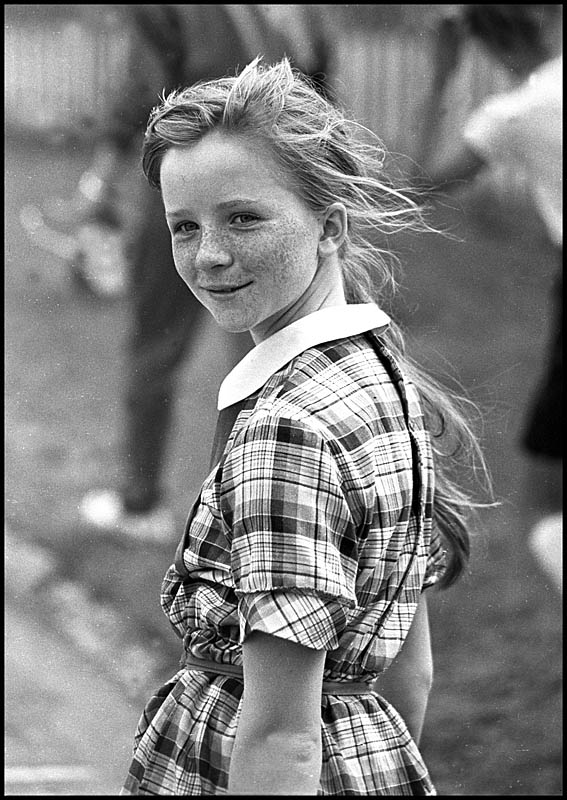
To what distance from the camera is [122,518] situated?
1890mm

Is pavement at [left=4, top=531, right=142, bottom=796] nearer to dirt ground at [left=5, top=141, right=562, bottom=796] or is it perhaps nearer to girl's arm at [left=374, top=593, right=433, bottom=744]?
dirt ground at [left=5, top=141, right=562, bottom=796]

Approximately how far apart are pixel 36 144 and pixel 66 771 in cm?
Result: 114

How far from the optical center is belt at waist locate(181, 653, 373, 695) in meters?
0.90

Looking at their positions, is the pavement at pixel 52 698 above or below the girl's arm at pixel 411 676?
below

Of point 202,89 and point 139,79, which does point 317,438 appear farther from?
point 139,79

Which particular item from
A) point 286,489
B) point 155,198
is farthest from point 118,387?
point 286,489

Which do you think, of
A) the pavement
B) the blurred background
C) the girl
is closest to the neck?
the girl

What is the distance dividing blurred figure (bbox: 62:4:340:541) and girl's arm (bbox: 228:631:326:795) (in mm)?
1134

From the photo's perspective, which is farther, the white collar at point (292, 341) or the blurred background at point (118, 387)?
the blurred background at point (118, 387)

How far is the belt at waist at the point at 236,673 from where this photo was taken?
2.96 ft

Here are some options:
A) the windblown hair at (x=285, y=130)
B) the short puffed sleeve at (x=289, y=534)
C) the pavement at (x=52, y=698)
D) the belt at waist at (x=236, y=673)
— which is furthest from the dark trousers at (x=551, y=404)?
the short puffed sleeve at (x=289, y=534)

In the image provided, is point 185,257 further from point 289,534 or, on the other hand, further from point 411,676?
point 411,676

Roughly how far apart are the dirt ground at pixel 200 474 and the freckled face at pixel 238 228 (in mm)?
968

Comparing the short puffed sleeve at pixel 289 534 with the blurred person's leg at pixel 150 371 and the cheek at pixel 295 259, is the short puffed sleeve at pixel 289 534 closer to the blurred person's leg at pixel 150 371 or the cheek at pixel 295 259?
the cheek at pixel 295 259
